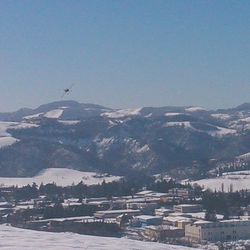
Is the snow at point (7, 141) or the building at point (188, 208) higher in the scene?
the snow at point (7, 141)

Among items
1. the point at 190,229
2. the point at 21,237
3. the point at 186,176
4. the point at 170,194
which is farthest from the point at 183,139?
the point at 21,237

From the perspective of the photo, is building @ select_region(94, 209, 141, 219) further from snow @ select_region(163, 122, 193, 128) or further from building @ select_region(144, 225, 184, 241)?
snow @ select_region(163, 122, 193, 128)

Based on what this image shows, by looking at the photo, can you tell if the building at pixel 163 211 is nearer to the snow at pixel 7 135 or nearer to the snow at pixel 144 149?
the snow at pixel 7 135

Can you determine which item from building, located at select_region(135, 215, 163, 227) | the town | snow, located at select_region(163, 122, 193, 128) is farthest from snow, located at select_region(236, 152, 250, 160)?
building, located at select_region(135, 215, 163, 227)

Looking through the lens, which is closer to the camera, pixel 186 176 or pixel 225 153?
pixel 186 176

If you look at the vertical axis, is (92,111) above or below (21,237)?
above

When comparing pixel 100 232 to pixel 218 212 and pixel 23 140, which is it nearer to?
pixel 218 212

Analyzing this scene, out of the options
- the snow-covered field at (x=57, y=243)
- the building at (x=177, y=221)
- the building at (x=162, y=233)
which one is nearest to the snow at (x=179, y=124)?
the building at (x=177, y=221)
